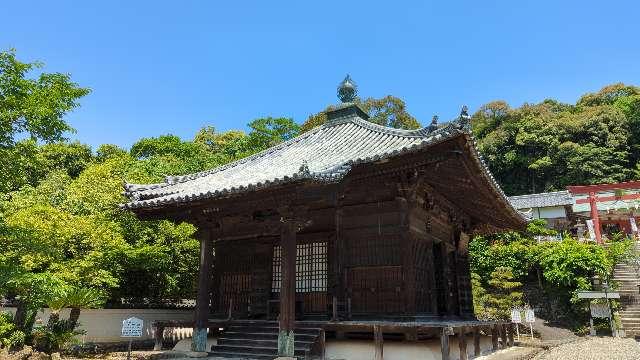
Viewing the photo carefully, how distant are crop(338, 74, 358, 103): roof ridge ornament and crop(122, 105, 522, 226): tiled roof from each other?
0.91 metres

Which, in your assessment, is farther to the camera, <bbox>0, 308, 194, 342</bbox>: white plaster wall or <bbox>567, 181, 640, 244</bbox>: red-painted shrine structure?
<bbox>567, 181, 640, 244</bbox>: red-painted shrine structure

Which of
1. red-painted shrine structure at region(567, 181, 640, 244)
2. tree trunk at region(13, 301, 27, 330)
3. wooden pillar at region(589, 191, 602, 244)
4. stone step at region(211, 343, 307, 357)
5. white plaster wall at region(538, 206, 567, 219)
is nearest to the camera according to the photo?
stone step at region(211, 343, 307, 357)

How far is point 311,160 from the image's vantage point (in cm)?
1437

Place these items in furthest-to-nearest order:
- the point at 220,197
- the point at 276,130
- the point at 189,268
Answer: the point at 276,130 < the point at 189,268 < the point at 220,197

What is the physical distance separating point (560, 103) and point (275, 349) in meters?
75.6

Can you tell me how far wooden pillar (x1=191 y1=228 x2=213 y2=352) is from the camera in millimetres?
12758

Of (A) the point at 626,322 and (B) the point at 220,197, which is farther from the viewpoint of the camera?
(A) the point at 626,322

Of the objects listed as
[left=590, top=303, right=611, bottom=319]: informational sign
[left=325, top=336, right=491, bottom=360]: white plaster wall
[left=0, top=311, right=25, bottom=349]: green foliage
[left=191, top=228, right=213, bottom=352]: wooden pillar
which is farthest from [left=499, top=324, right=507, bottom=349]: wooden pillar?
[left=0, top=311, right=25, bottom=349]: green foliage

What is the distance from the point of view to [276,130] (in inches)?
1807

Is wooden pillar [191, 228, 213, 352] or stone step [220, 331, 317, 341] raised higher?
wooden pillar [191, 228, 213, 352]

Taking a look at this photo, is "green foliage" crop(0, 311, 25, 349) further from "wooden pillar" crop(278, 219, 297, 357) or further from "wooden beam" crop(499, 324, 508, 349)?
"wooden beam" crop(499, 324, 508, 349)

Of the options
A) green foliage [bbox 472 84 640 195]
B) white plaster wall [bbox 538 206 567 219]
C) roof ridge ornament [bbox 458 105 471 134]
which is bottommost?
roof ridge ornament [bbox 458 105 471 134]

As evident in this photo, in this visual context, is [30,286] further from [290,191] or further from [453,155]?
[453,155]

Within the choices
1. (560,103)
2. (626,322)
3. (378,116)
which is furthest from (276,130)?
(560,103)
